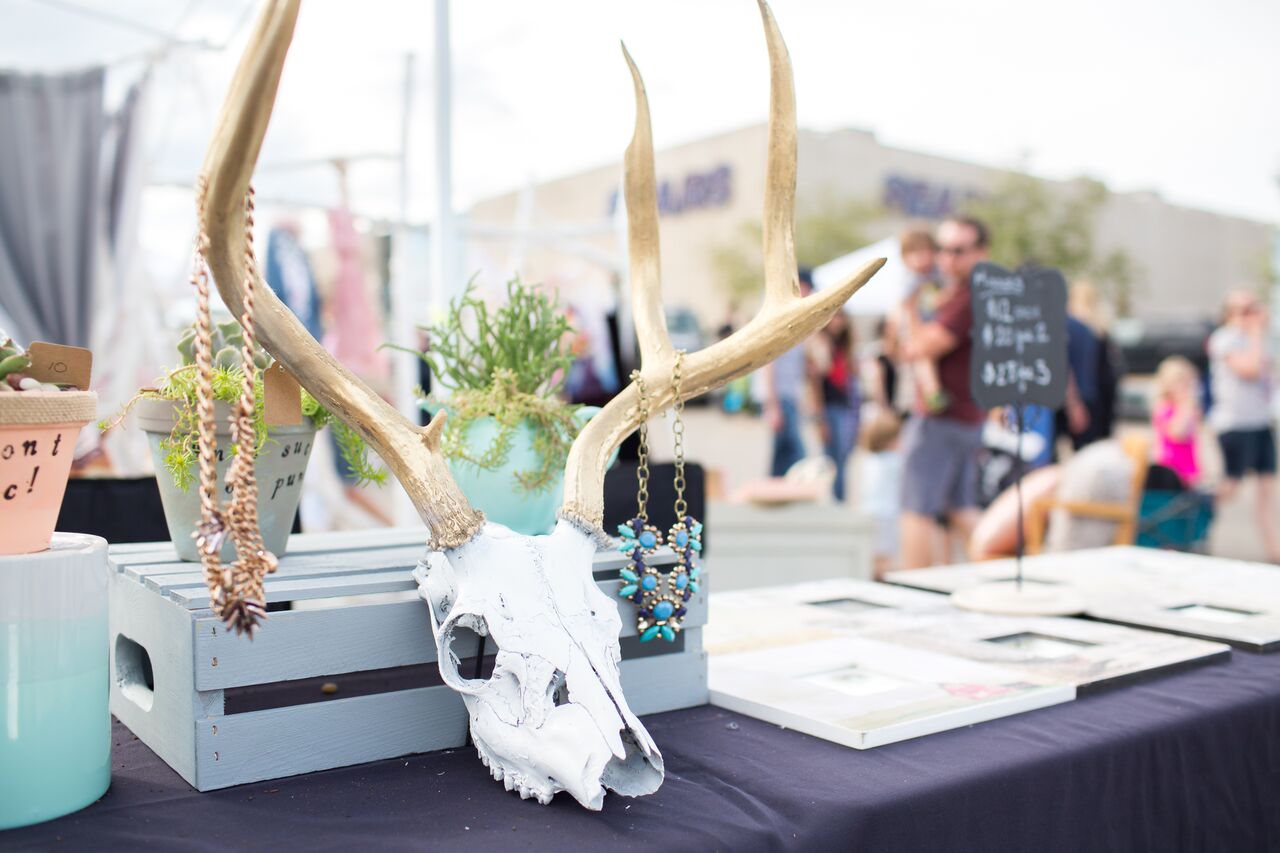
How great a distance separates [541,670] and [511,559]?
0.14 m

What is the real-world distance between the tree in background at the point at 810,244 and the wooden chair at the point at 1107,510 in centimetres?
1179

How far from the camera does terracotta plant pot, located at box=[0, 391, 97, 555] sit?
36.6 inches

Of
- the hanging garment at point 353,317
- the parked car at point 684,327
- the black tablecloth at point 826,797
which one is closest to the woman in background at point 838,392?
the hanging garment at point 353,317

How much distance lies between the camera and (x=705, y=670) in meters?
1.38

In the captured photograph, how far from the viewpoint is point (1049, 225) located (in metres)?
17.5

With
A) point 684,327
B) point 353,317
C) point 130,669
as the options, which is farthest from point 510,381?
point 684,327

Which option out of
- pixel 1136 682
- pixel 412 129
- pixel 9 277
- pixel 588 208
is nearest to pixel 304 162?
pixel 412 129

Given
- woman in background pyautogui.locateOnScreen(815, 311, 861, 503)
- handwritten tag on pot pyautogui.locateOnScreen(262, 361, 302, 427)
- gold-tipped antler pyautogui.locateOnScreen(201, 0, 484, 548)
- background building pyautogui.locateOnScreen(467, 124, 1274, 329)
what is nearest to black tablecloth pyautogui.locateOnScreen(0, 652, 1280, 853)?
gold-tipped antler pyautogui.locateOnScreen(201, 0, 484, 548)

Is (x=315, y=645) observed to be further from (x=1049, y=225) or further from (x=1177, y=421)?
(x=1049, y=225)

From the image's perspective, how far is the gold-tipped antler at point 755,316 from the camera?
135 cm

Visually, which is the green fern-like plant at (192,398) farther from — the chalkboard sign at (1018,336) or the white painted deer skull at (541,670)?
the chalkboard sign at (1018,336)

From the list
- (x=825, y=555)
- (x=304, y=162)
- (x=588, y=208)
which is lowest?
(x=825, y=555)

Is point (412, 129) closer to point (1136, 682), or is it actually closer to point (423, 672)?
point (423, 672)

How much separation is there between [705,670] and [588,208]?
669 inches
